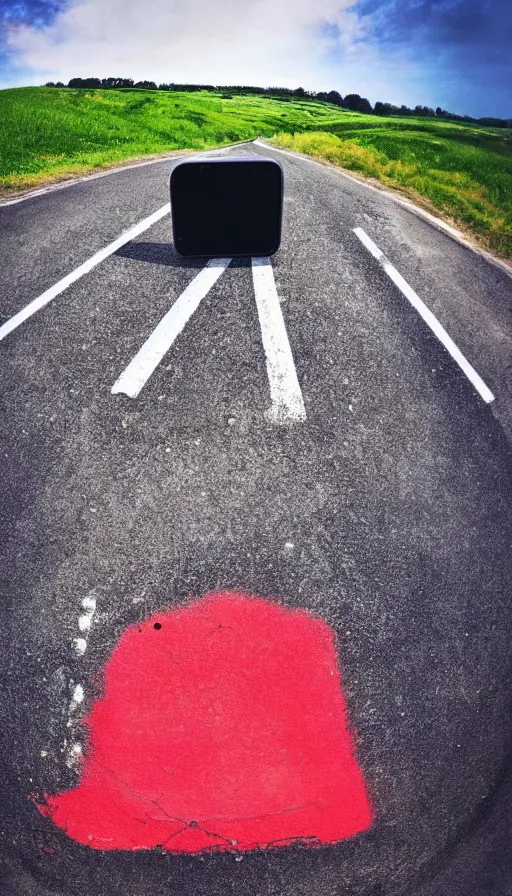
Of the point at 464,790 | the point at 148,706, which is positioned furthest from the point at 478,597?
the point at 148,706

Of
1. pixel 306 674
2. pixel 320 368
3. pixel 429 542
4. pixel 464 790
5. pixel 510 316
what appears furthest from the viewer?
pixel 510 316

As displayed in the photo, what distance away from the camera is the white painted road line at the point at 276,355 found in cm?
432

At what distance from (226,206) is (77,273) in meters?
2.59

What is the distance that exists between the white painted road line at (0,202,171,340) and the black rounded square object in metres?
1.90

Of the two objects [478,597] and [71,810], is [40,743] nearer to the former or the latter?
[71,810]

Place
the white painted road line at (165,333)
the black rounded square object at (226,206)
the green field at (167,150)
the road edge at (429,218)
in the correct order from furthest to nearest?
the green field at (167,150) → the road edge at (429,218) → the white painted road line at (165,333) → the black rounded square object at (226,206)

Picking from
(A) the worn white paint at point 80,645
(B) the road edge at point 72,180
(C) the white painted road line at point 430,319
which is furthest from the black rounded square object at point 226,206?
(B) the road edge at point 72,180

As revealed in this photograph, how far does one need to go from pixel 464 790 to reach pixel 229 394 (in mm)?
3384

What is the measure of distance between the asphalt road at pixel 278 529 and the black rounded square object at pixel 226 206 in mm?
823

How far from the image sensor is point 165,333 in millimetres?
4984

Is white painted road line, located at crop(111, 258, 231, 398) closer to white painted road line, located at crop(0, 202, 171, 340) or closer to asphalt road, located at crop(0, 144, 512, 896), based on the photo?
asphalt road, located at crop(0, 144, 512, 896)

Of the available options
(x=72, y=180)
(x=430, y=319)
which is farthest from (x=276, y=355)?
(x=72, y=180)

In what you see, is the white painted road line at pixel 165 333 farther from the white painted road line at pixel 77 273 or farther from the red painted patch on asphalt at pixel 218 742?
the red painted patch on asphalt at pixel 218 742

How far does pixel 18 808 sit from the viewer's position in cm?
243
